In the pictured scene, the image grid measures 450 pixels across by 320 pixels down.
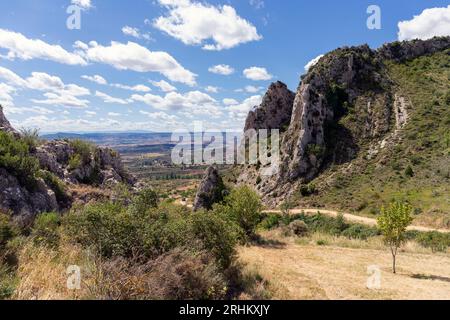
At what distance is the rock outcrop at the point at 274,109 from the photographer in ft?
227

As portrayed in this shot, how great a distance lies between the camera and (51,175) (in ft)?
62.9

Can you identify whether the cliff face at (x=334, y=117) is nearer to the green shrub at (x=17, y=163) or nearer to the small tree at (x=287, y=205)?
the small tree at (x=287, y=205)

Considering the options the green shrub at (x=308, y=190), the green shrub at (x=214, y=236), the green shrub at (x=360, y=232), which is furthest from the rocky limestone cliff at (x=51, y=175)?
the green shrub at (x=308, y=190)

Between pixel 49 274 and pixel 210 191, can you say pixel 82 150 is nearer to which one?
pixel 210 191

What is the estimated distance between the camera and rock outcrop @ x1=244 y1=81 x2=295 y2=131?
69188 mm

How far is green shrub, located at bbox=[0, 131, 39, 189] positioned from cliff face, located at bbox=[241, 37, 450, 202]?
40.6 m

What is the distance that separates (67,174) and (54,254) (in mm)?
19124

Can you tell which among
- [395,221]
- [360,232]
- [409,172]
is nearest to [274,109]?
[409,172]

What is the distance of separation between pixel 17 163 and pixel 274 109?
58.9 m

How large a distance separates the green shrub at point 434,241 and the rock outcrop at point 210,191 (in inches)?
782

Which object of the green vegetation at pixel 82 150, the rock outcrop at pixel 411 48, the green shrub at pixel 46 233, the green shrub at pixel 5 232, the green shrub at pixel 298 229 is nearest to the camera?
the green shrub at pixel 5 232

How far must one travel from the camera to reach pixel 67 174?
2384cm

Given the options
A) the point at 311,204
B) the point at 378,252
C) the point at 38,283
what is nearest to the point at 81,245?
the point at 38,283

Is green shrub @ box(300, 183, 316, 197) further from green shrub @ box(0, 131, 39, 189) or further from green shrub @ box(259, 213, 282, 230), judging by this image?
green shrub @ box(0, 131, 39, 189)
